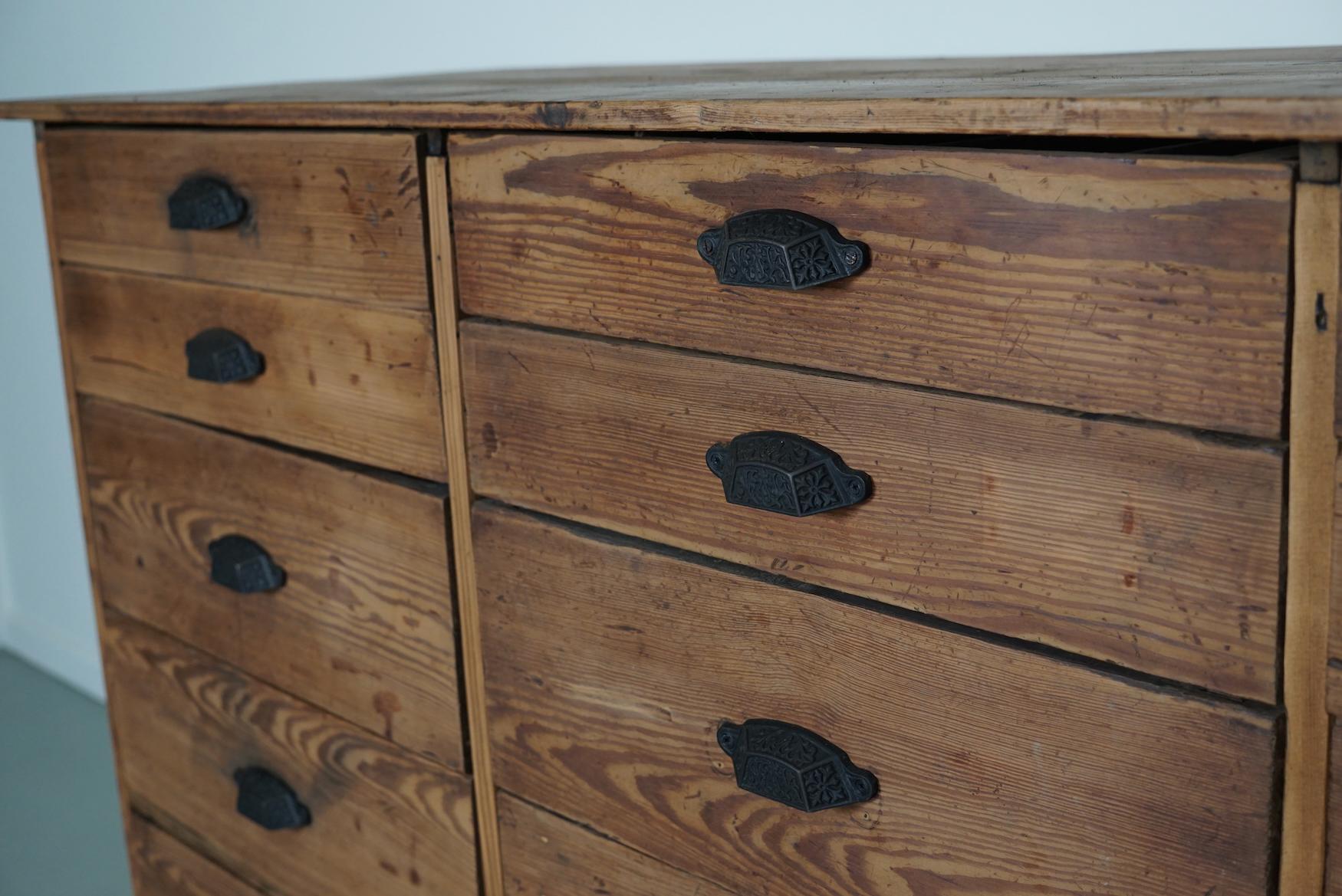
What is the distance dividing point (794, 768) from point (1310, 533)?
0.37 meters

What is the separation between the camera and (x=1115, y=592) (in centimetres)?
75

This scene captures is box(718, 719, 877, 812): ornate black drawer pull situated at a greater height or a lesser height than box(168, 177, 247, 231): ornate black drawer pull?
lesser

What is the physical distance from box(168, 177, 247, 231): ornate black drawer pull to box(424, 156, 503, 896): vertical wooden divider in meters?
0.24

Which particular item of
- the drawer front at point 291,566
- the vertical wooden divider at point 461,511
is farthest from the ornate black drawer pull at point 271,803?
the vertical wooden divider at point 461,511

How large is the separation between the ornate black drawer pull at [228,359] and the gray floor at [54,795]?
3.66 ft

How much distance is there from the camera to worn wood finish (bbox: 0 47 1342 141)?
0.64 meters

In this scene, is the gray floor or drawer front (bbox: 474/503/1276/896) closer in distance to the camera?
drawer front (bbox: 474/503/1276/896)

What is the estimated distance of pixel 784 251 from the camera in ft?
2.63

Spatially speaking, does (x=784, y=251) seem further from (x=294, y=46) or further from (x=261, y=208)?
(x=294, y=46)

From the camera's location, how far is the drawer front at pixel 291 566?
1.15 metres

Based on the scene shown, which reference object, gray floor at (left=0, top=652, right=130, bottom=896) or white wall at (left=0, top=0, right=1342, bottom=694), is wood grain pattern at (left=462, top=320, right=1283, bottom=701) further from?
gray floor at (left=0, top=652, right=130, bottom=896)

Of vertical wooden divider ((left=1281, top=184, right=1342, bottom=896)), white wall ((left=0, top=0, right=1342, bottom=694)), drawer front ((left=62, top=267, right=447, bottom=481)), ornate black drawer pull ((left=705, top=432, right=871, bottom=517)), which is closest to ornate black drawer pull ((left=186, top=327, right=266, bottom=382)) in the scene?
drawer front ((left=62, top=267, right=447, bottom=481))

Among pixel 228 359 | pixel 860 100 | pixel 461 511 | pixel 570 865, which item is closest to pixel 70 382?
pixel 228 359

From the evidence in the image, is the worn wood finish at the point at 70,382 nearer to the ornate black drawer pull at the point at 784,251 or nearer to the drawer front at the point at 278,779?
the drawer front at the point at 278,779
